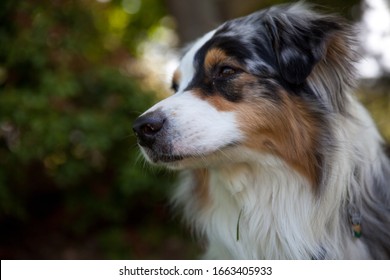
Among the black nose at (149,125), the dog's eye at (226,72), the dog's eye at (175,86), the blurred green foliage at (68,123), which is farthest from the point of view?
the blurred green foliage at (68,123)

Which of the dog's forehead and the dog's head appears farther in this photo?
the dog's forehead

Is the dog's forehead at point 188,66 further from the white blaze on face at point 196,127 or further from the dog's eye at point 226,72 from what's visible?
the white blaze on face at point 196,127

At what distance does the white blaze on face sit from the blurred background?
1.69 metres

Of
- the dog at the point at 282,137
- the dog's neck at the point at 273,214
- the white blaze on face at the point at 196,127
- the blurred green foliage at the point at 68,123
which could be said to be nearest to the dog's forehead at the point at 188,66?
the dog at the point at 282,137

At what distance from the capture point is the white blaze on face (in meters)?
2.84

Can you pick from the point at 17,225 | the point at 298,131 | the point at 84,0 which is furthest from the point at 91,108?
the point at 298,131

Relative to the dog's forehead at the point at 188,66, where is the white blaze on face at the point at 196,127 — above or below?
below

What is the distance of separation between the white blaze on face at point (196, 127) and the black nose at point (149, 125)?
33mm

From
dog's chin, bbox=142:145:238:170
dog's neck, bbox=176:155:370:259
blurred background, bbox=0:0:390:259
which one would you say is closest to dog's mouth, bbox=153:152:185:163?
dog's chin, bbox=142:145:238:170

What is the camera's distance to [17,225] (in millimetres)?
5957

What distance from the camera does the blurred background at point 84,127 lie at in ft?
16.1

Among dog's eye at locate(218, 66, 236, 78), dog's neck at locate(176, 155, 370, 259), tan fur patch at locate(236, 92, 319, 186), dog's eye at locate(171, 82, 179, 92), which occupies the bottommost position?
dog's neck at locate(176, 155, 370, 259)

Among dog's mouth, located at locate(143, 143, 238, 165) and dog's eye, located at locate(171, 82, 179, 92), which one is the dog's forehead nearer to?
dog's eye, located at locate(171, 82, 179, 92)
